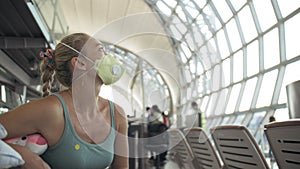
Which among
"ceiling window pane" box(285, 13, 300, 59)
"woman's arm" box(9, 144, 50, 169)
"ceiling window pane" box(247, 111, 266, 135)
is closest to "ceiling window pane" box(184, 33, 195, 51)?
"woman's arm" box(9, 144, 50, 169)

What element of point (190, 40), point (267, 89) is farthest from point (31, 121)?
point (267, 89)

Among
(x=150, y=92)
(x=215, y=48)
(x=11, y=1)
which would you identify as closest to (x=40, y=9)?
(x=11, y=1)

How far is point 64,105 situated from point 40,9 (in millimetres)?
4684

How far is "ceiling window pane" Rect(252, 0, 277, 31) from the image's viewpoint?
23.3ft

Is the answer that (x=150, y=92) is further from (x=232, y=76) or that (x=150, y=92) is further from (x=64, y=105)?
(x=232, y=76)

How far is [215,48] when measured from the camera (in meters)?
10.7

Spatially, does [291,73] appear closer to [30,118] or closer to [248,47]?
[248,47]

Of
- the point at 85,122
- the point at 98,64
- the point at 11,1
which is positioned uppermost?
the point at 11,1

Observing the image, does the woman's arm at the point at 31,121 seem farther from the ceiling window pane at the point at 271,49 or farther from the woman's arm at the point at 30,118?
the ceiling window pane at the point at 271,49

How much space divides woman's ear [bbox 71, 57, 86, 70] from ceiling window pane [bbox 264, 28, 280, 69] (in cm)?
656

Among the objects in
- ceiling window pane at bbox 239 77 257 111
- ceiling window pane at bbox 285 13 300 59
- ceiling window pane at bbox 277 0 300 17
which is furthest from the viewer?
ceiling window pane at bbox 239 77 257 111

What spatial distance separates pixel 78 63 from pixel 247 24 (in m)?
8.01

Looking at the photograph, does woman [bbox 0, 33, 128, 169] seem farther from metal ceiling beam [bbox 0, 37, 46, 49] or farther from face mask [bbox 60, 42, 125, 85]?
metal ceiling beam [bbox 0, 37, 46, 49]

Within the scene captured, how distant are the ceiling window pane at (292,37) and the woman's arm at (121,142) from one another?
19.0 ft
